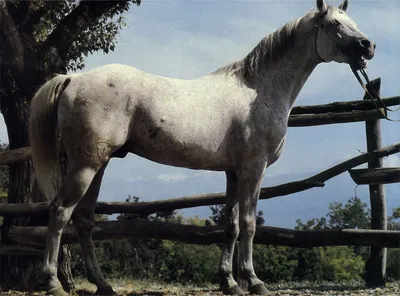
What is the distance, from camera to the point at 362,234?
6414 mm

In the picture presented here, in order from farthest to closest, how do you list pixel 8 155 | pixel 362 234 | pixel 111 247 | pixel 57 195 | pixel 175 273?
pixel 111 247, pixel 175 273, pixel 8 155, pixel 362 234, pixel 57 195

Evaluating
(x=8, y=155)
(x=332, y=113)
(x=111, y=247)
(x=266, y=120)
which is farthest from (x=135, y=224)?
(x=111, y=247)

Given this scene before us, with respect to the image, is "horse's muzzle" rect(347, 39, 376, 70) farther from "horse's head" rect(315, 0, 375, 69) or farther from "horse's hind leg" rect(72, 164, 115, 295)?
"horse's hind leg" rect(72, 164, 115, 295)

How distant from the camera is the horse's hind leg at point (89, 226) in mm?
4934

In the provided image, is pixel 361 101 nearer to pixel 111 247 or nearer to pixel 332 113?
pixel 332 113

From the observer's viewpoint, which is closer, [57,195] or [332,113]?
[57,195]

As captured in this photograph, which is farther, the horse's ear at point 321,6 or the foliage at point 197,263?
the foliage at point 197,263

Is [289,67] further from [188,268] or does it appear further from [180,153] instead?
[188,268]

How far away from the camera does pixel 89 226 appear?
5.01 m

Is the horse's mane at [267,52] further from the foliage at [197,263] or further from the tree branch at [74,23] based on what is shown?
the foliage at [197,263]

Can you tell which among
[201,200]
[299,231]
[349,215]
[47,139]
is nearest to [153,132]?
[47,139]

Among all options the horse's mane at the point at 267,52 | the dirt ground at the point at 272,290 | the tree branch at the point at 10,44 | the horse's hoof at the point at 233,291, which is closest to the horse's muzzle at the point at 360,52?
the horse's mane at the point at 267,52

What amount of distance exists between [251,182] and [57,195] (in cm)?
160

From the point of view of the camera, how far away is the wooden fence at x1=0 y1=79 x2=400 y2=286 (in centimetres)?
643
